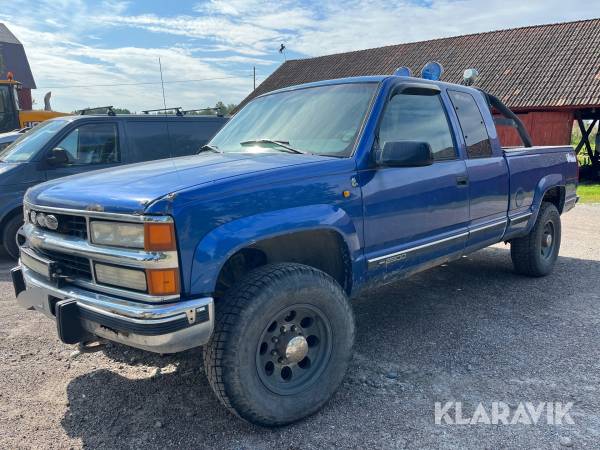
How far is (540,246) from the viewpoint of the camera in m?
5.17

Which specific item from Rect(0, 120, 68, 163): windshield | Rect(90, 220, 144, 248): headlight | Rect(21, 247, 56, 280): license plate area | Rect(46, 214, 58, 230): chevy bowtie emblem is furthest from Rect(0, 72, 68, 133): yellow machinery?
Rect(90, 220, 144, 248): headlight

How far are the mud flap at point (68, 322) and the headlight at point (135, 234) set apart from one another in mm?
336

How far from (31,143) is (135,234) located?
5.33 meters

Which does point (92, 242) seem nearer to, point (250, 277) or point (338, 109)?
point (250, 277)

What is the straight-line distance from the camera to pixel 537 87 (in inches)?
727

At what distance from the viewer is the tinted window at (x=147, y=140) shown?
7.02 meters

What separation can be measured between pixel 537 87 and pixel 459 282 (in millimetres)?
16155

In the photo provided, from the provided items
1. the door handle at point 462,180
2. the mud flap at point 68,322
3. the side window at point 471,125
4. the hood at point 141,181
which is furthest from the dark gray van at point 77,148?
the door handle at point 462,180

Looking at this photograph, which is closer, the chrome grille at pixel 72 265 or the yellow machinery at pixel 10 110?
the chrome grille at pixel 72 265

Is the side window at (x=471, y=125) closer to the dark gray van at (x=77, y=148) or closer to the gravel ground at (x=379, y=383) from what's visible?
the gravel ground at (x=379, y=383)

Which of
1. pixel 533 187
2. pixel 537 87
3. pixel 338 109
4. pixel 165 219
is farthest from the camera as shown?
pixel 537 87

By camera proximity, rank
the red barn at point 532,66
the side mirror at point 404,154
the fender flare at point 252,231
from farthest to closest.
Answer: the red barn at point 532,66 < the side mirror at point 404,154 < the fender flare at point 252,231

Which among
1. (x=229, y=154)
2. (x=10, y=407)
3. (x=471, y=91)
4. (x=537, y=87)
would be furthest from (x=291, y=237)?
(x=537, y=87)

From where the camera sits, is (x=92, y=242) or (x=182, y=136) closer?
(x=92, y=242)
